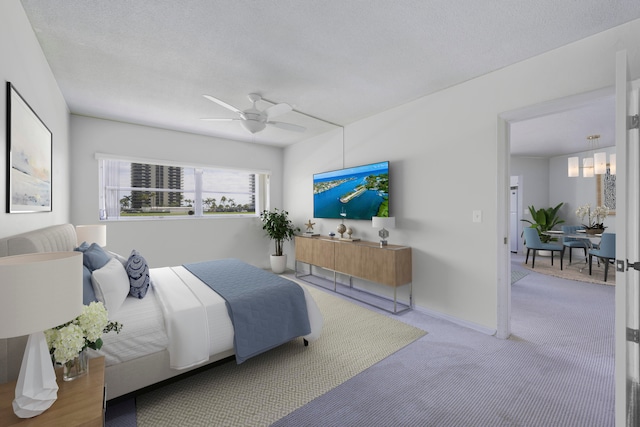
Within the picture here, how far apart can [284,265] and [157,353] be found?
3605mm

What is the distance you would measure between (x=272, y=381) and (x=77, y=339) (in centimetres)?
130

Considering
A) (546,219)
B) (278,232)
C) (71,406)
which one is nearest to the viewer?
(71,406)

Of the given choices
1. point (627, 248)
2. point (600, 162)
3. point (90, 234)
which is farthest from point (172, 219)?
point (600, 162)

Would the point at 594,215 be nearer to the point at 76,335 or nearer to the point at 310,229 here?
the point at 310,229

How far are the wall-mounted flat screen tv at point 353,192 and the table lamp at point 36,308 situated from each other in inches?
128

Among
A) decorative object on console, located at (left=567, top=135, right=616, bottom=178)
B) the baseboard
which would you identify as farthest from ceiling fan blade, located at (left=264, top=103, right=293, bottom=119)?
decorative object on console, located at (left=567, top=135, right=616, bottom=178)

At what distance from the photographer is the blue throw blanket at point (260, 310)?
2.08 m

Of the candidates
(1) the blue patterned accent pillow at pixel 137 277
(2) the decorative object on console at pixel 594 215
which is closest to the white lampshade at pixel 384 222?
(1) the blue patterned accent pillow at pixel 137 277

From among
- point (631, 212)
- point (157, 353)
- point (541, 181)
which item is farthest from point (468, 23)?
point (541, 181)

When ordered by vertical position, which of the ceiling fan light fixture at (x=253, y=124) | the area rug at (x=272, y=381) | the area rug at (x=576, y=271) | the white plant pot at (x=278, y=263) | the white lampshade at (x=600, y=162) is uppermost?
the ceiling fan light fixture at (x=253, y=124)

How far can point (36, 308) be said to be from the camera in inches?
38.1

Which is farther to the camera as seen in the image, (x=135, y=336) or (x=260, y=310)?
(x=260, y=310)

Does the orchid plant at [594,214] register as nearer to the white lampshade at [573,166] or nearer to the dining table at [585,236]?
the dining table at [585,236]

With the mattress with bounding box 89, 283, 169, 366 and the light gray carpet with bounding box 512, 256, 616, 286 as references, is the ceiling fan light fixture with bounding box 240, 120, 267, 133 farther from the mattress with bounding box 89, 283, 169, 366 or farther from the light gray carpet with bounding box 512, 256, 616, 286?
the light gray carpet with bounding box 512, 256, 616, 286
